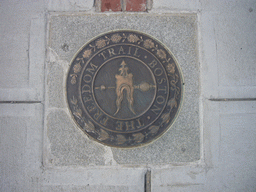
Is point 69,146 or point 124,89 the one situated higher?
point 124,89

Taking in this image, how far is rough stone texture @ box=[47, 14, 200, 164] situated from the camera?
2373 mm

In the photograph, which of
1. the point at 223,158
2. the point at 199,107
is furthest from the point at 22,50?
the point at 223,158

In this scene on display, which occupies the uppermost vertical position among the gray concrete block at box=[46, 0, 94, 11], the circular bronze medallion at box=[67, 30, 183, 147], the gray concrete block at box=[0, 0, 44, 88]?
the gray concrete block at box=[46, 0, 94, 11]

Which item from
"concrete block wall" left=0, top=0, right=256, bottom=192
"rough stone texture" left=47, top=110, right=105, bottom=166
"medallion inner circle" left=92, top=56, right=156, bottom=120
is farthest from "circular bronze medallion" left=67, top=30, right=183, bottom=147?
"concrete block wall" left=0, top=0, right=256, bottom=192

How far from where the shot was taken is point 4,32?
2.46 metres

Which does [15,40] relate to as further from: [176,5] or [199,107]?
[199,107]

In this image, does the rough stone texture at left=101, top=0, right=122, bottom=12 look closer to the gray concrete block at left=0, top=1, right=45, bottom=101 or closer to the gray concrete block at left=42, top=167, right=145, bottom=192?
the gray concrete block at left=0, top=1, right=45, bottom=101

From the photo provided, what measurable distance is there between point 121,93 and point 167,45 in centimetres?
89

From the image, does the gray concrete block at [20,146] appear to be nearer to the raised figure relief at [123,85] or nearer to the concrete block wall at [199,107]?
the concrete block wall at [199,107]

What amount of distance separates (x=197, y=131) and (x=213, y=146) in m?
0.29

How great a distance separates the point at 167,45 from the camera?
95.2 inches

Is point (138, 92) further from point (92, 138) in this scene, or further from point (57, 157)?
point (57, 157)

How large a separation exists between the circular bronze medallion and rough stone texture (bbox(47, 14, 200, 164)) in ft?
0.52

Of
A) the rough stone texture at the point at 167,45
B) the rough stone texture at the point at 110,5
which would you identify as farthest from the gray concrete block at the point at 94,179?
the rough stone texture at the point at 110,5
